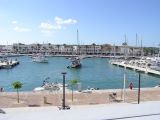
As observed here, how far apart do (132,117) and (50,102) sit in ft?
57.3

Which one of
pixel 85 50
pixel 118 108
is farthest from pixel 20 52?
pixel 118 108

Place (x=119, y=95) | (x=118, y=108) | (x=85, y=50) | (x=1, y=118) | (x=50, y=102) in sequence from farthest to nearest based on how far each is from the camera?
(x=85, y=50)
(x=119, y=95)
(x=50, y=102)
(x=118, y=108)
(x=1, y=118)

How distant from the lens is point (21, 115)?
16.3 ft

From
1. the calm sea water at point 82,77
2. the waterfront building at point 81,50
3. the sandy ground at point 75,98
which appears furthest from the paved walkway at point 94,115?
the waterfront building at point 81,50

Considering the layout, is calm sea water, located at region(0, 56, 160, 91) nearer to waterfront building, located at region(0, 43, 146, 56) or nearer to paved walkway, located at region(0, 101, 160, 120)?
paved walkway, located at region(0, 101, 160, 120)

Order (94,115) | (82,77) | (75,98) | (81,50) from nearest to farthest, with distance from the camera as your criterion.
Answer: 1. (94,115)
2. (75,98)
3. (82,77)
4. (81,50)

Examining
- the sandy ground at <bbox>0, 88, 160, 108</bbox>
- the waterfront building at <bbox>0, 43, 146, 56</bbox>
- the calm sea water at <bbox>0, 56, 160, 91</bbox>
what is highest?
the waterfront building at <bbox>0, 43, 146, 56</bbox>

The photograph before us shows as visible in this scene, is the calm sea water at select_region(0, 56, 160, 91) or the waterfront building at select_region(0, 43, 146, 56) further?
the waterfront building at select_region(0, 43, 146, 56)

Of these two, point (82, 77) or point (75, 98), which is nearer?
point (75, 98)

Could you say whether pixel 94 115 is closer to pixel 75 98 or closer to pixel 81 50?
pixel 75 98

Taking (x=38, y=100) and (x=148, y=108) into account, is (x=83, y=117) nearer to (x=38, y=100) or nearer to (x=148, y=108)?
(x=148, y=108)

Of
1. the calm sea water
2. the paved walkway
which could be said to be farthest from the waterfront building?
the paved walkway

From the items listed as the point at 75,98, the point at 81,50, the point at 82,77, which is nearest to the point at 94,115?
the point at 75,98

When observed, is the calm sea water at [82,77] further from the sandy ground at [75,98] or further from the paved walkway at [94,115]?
the paved walkway at [94,115]
